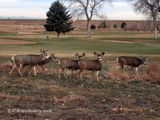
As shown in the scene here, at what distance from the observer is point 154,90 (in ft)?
36.4

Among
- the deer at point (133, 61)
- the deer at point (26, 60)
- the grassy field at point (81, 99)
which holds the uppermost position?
the deer at point (26, 60)

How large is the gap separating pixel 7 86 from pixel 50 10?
5426cm

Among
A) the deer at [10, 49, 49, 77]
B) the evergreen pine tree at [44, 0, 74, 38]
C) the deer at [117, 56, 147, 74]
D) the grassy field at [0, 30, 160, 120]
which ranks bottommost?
the grassy field at [0, 30, 160, 120]

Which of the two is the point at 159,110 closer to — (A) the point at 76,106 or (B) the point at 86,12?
(A) the point at 76,106

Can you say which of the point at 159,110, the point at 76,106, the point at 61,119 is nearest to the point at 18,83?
the point at 76,106

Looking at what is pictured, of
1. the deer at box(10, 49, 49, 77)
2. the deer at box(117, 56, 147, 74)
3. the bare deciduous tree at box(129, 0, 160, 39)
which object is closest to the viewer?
the deer at box(10, 49, 49, 77)

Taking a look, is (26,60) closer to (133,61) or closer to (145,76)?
(145,76)

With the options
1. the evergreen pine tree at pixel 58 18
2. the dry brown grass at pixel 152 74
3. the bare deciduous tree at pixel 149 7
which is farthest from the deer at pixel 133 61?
the evergreen pine tree at pixel 58 18

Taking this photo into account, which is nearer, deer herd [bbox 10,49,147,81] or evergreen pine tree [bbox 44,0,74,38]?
deer herd [bbox 10,49,147,81]

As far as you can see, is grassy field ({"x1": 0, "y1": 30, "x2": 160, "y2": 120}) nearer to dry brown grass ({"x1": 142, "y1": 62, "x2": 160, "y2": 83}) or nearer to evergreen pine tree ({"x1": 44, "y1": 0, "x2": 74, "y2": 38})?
dry brown grass ({"x1": 142, "y1": 62, "x2": 160, "y2": 83})

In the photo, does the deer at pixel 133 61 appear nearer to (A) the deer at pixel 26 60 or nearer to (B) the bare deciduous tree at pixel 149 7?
(A) the deer at pixel 26 60

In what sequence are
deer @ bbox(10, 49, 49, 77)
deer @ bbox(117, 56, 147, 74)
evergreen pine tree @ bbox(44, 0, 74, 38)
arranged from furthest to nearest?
evergreen pine tree @ bbox(44, 0, 74, 38)
deer @ bbox(117, 56, 147, 74)
deer @ bbox(10, 49, 49, 77)

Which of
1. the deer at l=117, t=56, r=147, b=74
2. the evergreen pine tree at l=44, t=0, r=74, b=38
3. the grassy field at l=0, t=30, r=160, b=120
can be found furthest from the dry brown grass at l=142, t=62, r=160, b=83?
the evergreen pine tree at l=44, t=0, r=74, b=38

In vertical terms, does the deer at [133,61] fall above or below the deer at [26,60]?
below
